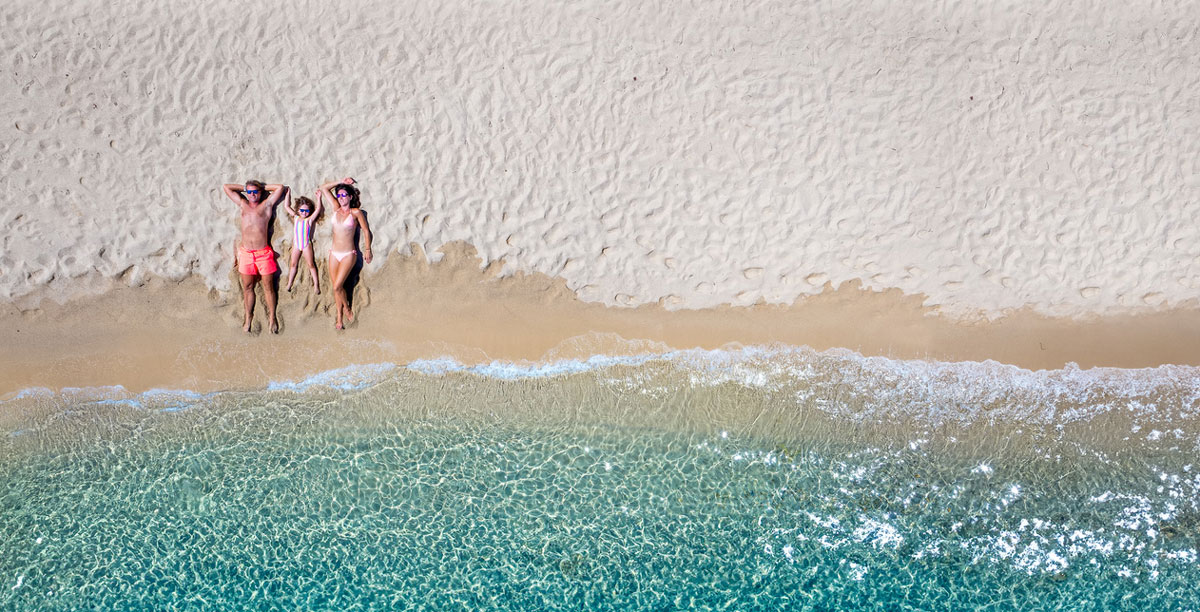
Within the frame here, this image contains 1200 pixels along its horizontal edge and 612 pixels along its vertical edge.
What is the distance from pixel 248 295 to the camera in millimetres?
6906

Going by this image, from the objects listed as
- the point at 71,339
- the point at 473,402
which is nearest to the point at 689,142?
the point at 473,402

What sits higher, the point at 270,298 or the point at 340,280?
the point at 340,280

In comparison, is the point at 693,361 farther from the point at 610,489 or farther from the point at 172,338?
the point at 172,338

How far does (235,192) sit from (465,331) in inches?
82.4

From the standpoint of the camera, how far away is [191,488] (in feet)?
21.8

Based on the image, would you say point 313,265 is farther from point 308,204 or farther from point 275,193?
point 275,193

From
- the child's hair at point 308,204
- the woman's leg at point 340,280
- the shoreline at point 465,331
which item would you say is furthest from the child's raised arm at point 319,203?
the shoreline at point 465,331

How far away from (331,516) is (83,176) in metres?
3.29

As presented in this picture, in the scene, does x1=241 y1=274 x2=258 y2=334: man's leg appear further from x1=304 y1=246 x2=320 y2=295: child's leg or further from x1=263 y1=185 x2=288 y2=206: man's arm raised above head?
x1=263 y1=185 x2=288 y2=206: man's arm raised above head

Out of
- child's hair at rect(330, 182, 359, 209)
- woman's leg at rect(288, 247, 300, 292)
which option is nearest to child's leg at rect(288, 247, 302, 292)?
woman's leg at rect(288, 247, 300, 292)

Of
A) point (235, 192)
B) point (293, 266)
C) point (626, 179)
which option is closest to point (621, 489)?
point (626, 179)

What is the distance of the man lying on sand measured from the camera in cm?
675

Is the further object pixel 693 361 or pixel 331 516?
pixel 693 361

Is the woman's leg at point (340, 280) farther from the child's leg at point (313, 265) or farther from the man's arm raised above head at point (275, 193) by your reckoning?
the man's arm raised above head at point (275, 193)
